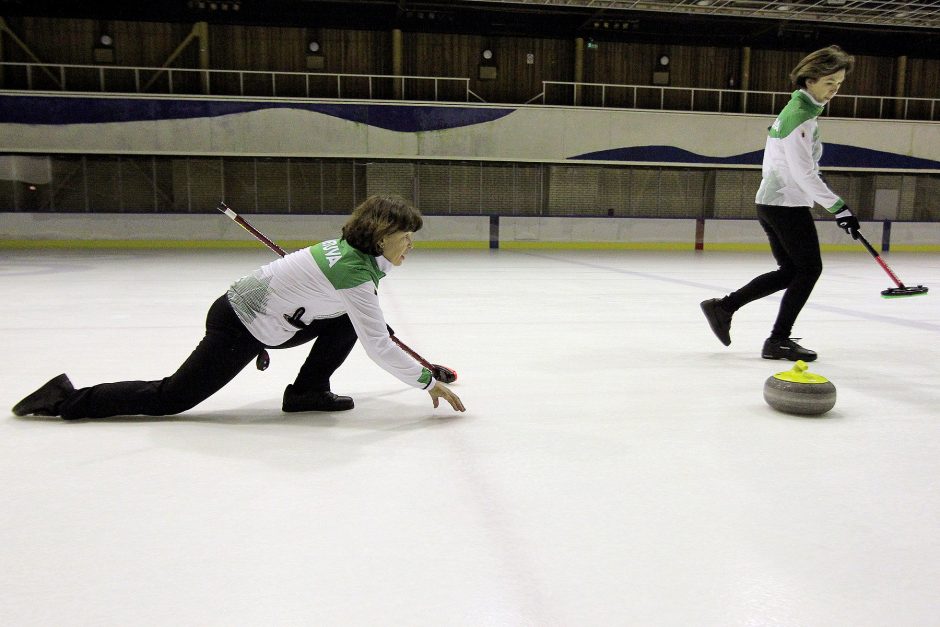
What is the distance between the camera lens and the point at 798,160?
3.57 m

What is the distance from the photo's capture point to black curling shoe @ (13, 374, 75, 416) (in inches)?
100.0

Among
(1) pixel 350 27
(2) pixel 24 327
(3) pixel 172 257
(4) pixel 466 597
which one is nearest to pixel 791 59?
(1) pixel 350 27

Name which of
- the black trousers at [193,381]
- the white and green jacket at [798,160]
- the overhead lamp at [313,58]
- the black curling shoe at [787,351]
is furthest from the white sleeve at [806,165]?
the overhead lamp at [313,58]

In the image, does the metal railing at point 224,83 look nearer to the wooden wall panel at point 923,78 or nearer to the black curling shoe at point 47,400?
the wooden wall panel at point 923,78

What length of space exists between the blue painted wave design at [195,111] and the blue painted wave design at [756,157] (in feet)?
8.88

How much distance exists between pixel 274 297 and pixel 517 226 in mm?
12378

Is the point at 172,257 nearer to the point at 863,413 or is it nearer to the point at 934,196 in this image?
the point at 863,413

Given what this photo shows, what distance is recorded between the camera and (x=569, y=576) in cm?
144

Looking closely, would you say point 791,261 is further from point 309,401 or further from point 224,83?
point 224,83

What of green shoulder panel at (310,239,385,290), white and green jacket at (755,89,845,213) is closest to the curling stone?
white and green jacket at (755,89,845,213)

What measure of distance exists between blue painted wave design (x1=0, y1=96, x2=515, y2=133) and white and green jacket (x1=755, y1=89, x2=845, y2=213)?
1151 centimetres

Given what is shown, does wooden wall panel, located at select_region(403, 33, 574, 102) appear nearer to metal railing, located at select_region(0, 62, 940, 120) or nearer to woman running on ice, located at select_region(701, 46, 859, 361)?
metal railing, located at select_region(0, 62, 940, 120)

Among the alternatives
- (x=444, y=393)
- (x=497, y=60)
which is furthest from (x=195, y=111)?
(x=444, y=393)

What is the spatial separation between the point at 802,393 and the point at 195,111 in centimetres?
1387
